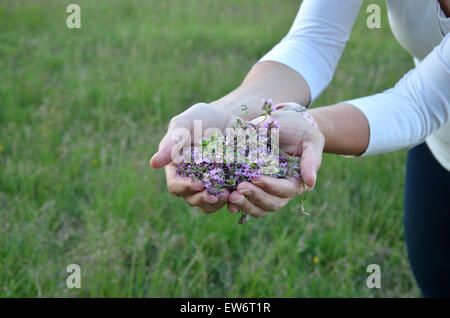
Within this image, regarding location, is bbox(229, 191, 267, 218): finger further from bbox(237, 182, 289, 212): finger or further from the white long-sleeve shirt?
the white long-sleeve shirt

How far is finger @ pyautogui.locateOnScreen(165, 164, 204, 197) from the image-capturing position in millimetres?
1287

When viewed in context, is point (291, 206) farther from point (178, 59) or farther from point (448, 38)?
point (178, 59)

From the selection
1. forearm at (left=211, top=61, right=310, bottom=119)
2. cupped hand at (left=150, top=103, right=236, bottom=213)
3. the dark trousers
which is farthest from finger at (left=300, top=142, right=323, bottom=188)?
the dark trousers

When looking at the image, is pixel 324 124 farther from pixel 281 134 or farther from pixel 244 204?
pixel 244 204

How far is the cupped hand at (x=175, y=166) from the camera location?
4.28 feet

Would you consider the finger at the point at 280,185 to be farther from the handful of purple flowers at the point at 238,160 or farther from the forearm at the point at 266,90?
the forearm at the point at 266,90

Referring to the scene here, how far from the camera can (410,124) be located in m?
1.40

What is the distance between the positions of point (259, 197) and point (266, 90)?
504 mm

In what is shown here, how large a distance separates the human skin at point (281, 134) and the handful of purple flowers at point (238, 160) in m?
0.03

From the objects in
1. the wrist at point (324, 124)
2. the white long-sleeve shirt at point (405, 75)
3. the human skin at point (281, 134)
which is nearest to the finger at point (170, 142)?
the human skin at point (281, 134)

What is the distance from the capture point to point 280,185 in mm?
1283

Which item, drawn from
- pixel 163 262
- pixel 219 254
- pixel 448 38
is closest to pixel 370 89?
pixel 219 254

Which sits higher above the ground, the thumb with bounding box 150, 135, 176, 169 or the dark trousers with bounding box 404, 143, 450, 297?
the thumb with bounding box 150, 135, 176, 169
